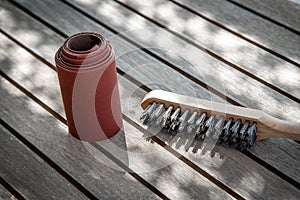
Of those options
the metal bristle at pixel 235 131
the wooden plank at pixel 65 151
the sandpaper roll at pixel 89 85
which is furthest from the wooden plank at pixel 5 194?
the metal bristle at pixel 235 131

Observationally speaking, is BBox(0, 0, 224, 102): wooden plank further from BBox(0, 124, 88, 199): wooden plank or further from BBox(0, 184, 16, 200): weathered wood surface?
BBox(0, 184, 16, 200): weathered wood surface

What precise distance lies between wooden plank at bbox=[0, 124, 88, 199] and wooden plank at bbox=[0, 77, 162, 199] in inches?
1.4

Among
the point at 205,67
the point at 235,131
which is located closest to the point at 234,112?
the point at 235,131

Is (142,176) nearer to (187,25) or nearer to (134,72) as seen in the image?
(134,72)

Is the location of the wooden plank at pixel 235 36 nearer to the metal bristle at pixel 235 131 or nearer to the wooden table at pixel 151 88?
the wooden table at pixel 151 88

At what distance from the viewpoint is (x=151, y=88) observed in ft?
5.96

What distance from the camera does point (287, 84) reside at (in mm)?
1799

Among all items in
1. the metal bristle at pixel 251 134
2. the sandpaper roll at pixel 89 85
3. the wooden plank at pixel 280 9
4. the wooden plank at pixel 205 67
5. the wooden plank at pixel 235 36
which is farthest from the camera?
the wooden plank at pixel 280 9

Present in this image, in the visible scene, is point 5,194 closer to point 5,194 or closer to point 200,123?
point 5,194

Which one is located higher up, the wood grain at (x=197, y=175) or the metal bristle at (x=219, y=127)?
the metal bristle at (x=219, y=127)

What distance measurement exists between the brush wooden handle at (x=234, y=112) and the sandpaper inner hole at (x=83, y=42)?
0.27 meters

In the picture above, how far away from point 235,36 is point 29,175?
0.91 metres

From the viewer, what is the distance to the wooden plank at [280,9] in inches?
79.9

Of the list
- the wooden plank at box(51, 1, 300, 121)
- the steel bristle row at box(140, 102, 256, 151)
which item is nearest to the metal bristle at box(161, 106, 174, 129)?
the steel bristle row at box(140, 102, 256, 151)
